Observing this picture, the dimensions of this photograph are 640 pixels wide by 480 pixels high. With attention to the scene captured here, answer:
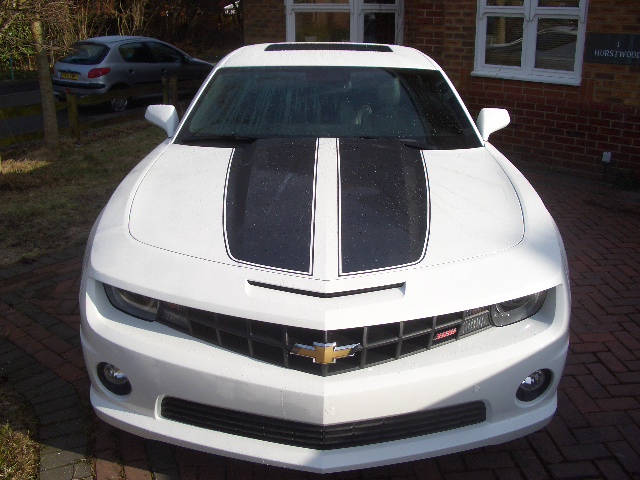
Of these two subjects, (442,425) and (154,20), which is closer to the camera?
(442,425)

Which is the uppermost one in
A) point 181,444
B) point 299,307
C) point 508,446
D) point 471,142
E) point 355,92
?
point 355,92

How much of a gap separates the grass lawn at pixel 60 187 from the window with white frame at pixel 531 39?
16.2 feet

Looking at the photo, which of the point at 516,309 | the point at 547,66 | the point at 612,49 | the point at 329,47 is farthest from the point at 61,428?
the point at 547,66

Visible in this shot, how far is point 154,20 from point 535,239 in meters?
26.5

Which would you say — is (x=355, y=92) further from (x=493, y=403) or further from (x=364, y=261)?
(x=493, y=403)

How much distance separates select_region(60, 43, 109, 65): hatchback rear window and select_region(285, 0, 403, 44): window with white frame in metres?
4.67

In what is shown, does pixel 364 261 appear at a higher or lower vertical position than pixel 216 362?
higher

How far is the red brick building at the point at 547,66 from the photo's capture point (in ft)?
24.2

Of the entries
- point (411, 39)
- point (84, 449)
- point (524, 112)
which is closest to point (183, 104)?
point (411, 39)

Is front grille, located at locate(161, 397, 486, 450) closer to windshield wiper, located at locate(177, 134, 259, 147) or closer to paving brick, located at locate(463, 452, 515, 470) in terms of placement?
paving brick, located at locate(463, 452, 515, 470)

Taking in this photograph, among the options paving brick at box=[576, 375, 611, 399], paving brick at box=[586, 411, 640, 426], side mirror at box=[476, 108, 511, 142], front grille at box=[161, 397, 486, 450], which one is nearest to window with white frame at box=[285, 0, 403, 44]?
side mirror at box=[476, 108, 511, 142]

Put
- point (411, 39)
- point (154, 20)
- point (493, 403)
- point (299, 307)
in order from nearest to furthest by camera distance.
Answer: point (299, 307), point (493, 403), point (411, 39), point (154, 20)

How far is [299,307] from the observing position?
Answer: 2.37 meters

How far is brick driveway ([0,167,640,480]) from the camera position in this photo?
9.55 ft
